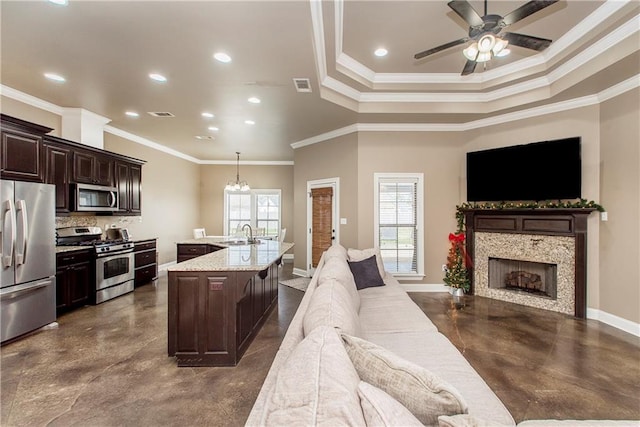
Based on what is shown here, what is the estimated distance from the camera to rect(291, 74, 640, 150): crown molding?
379cm

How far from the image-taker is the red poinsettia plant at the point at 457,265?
507 centimetres

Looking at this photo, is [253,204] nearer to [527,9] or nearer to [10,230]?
[10,230]

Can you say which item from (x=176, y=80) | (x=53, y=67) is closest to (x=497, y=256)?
(x=176, y=80)

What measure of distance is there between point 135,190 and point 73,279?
2181 millimetres

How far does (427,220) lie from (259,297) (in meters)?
3.33

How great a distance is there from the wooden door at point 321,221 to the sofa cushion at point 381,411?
503cm

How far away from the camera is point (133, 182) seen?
19.1ft

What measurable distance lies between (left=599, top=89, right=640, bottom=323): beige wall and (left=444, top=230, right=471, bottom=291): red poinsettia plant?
66.8 inches

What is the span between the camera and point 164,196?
7.39 m

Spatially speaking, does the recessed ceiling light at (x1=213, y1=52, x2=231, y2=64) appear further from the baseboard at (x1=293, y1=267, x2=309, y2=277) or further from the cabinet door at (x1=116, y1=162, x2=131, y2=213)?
the baseboard at (x1=293, y1=267, x2=309, y2=277)

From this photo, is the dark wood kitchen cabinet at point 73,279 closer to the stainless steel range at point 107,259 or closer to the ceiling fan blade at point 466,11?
the stainless steel range at point 107,259

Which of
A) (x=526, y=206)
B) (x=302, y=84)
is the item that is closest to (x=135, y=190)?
(x=302, y=84)

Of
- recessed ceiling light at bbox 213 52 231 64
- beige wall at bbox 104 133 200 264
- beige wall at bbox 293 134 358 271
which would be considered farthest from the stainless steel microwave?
beige wall at bbox 293 134 358 271

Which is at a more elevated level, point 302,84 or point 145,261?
point 302,84
